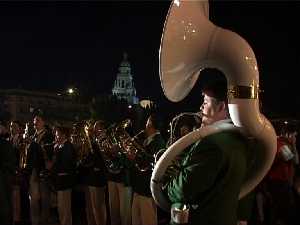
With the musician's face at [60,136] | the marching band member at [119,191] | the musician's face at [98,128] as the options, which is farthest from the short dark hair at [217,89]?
the musician's face at [98,128]

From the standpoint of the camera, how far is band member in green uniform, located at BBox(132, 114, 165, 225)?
6.32 m

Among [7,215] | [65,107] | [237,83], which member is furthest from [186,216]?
[65,107]

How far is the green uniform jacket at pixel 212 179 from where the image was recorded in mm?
2797

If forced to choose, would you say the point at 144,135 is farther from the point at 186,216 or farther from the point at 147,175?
the point at 186,216

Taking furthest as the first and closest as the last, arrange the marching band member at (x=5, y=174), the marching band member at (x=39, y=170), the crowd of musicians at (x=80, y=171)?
the marching band member at (x=39, y=170), the crowd of musicians at (x=80, y=171), the marching band member at (x=5, y=174)

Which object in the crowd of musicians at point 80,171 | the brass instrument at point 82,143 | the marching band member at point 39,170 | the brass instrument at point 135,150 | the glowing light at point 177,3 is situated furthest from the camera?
the brass instrument at point 82,143

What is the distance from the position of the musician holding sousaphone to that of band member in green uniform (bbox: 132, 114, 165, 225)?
3127 millimetres

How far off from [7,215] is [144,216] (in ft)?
5.93

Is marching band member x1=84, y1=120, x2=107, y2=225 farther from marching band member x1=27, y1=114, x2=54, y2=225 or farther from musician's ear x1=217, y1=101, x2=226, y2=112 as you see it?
musician's ear x1=217, y1=101, x2=226, y2=112

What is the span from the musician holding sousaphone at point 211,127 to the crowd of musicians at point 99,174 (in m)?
3.31

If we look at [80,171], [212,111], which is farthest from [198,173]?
[80,171]

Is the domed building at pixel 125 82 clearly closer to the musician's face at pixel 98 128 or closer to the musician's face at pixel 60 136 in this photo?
the musician's face at pixel 98 128

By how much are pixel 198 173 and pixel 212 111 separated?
1.72 feet

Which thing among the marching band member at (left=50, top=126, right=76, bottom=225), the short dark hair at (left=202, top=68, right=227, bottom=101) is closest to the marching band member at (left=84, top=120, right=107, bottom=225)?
the marching band member at (left=50, top=126, right=76, bottom=225)
